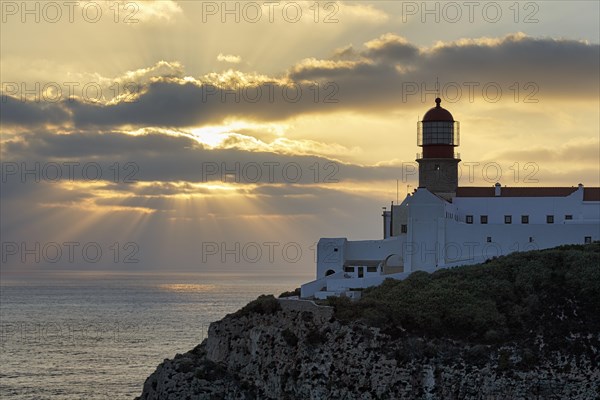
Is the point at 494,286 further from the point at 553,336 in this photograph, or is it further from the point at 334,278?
the point at 334,278

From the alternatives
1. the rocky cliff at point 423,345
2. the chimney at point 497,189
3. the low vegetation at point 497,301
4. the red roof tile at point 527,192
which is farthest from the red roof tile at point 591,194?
the rocky cliff at point 423,345

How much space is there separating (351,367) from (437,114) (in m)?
24.3

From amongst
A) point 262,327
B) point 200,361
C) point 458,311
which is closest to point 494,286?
point 458,311

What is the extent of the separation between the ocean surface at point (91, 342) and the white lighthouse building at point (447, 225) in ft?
61.2

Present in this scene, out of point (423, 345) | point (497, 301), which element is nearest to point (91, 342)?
point (497, 301)

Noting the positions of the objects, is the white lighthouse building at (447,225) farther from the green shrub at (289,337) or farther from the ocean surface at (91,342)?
the ocean surface at (91,342)

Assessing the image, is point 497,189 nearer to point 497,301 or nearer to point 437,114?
point 437,114

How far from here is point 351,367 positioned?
53.8m

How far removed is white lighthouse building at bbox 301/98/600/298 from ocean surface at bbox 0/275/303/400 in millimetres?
18657

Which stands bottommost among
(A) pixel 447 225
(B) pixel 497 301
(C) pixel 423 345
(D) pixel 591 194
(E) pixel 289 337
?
(C) pixel 423 345

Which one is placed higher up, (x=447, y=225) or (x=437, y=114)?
(x=437, y=114)

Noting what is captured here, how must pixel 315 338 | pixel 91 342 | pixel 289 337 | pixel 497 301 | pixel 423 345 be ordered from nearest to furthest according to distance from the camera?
1. pixel 423 345
2. pixel 315 338
3. pixel 289 337
4. pixel 497 301
5. pixel 91 342

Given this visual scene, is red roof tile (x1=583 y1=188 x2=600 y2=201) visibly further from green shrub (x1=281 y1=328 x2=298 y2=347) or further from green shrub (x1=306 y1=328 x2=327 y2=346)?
green shrub (x1=281 y1=328 x2=298 y2=347)

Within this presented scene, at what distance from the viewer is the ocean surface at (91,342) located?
254ft
